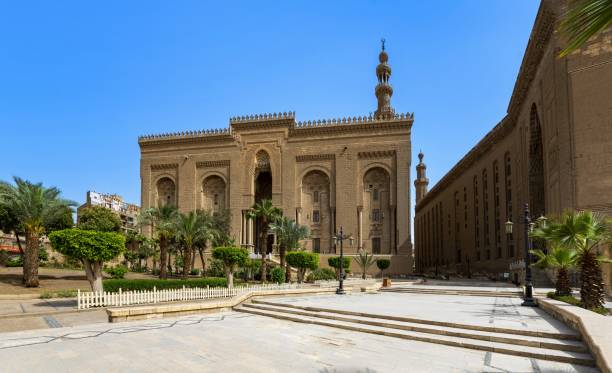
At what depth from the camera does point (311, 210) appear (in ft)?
146

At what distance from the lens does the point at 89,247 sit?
1703 cm

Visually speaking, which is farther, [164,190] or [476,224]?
[164,190]

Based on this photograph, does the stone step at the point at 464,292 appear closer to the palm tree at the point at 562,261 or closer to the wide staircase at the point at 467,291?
the wide staircase at the point at 467,291

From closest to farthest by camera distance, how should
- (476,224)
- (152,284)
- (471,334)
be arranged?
(471,334) → (152,284) → (476,224)

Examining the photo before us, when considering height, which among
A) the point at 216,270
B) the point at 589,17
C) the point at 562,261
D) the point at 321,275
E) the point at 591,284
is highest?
the point at 589,17

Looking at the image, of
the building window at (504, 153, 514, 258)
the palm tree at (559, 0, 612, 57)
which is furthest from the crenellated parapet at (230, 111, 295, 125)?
the palm tree at (559, 0, 612, 57)

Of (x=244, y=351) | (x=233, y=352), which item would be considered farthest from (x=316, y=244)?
(x=233, y=352)

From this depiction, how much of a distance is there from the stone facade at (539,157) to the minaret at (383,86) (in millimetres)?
11329

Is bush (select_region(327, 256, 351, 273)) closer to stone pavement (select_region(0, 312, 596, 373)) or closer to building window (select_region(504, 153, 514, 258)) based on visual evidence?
building window (select_region(504, 153, 514, 258))

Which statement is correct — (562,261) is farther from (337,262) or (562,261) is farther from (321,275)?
(337,262)

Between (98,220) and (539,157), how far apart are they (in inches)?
1495

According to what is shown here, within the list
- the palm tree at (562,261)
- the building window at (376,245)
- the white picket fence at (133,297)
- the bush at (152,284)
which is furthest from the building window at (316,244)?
the palm tree at (562,261)

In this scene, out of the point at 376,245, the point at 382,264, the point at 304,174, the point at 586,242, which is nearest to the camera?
the point at 586,242

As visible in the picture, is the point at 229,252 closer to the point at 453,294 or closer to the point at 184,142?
the point at 453,294
